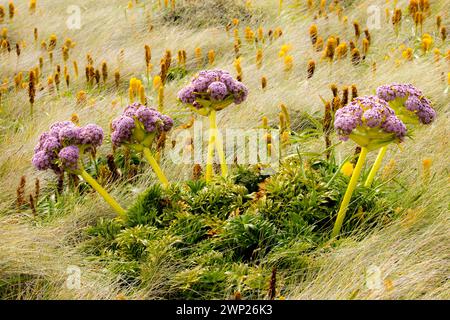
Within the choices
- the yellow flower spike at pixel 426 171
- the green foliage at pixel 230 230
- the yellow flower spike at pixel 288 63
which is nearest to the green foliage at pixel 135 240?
the green foliage at pixel 230 230

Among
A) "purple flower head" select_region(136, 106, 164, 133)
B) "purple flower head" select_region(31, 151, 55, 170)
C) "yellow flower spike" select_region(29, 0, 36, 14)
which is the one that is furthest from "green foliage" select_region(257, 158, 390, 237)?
"yellow flower spike" select_region(29, 0, 36, 14)

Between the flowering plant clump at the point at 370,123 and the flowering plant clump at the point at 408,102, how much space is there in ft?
0.99

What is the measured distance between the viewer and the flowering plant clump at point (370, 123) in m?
3.10

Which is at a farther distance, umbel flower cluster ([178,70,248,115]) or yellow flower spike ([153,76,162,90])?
yellow flower spike ([153,76,162,90])

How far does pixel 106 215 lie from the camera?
4090mm

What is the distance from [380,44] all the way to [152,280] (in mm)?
5111

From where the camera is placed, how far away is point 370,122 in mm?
3090

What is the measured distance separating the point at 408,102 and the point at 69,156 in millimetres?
1823

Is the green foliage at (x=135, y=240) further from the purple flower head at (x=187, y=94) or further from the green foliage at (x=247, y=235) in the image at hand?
the purple flower head at (x=187, y=94)

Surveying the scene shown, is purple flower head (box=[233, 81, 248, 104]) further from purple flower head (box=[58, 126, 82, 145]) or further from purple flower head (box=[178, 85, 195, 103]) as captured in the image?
purple flower head (box=[58, 126, 82, 145])

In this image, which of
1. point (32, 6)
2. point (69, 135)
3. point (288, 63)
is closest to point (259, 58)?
point (288, 63)

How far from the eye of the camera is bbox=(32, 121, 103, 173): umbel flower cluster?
3.50m

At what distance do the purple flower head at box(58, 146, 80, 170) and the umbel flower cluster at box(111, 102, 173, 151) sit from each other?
0.68 feet

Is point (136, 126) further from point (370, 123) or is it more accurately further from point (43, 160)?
point (370, 123)
